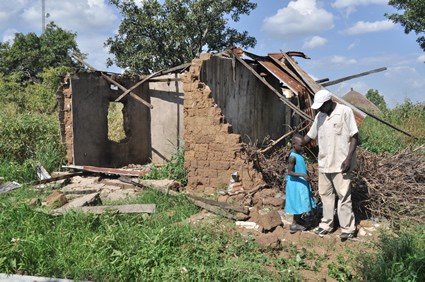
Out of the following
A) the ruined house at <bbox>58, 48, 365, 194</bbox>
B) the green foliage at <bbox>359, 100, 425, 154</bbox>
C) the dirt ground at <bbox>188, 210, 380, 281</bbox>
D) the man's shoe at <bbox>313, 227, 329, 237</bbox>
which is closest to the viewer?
the dirt ground at <bbox>188, 210, 380, 281</bbox>

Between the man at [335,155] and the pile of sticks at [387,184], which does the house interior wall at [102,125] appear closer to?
the pile of sticks at [387,184]

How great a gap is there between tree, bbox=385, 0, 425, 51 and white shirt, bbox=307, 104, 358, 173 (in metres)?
12.8

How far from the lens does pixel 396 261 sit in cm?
379

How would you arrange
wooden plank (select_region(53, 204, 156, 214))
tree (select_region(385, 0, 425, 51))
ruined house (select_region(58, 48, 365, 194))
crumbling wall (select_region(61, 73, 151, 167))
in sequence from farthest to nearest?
tree (select_region(385, 0, 425, 51)), crumbling wall (select_region(61, 73, 151, 167)), ruined house (select_region(58, 48, 365, 194)), wooden plank (select_region(53, 204, 156, 214))

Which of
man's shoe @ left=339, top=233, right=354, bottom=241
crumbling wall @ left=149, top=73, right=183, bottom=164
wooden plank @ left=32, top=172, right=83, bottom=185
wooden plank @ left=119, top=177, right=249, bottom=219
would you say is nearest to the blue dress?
man's shoe @ left=339, top=233, right=354, bottom=241

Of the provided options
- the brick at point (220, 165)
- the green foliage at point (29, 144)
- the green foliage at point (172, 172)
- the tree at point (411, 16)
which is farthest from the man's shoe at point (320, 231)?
the tree at point (411, 16)

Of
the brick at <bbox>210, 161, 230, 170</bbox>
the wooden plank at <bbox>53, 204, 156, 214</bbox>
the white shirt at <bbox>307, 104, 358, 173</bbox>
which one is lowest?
the wooden plank at <bbox>53, 204, 156, 214</bbox>

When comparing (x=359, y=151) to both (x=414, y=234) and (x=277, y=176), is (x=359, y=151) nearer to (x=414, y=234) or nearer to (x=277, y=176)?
(x=277, y=176)

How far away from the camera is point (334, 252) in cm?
442

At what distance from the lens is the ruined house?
22.2ft

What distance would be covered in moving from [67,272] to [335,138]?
10.8 feet

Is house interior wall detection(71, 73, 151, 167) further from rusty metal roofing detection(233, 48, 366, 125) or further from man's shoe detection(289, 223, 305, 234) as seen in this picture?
man's shoe detection(289, 223, 305, 234)

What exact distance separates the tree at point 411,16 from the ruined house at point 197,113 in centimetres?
795

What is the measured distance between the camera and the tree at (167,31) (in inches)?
689
